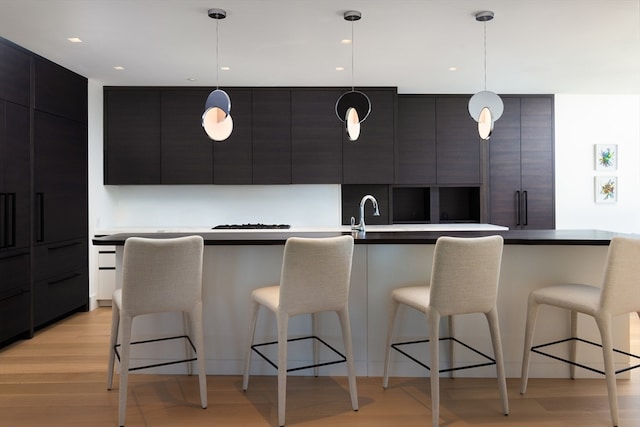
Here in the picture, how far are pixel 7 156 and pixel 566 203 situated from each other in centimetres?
622

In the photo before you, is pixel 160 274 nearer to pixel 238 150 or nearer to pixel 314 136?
pixel 238 150

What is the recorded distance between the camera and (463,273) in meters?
2.74

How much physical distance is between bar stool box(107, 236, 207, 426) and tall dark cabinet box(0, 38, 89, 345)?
193 centimetres

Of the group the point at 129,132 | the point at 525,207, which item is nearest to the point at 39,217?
the point at 129,132

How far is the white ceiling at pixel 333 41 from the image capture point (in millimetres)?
3576

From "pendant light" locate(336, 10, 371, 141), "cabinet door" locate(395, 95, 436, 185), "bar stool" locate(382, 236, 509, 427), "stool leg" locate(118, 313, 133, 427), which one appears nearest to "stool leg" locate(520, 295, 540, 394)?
"bar stool" locate(382, 236, 509, 427)

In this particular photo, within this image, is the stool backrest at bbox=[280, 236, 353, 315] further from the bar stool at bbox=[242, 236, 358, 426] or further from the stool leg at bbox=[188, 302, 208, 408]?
the stool leg at bbox=[188, 302, 208, 408]

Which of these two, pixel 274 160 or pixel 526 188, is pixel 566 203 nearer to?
pixel 526 188

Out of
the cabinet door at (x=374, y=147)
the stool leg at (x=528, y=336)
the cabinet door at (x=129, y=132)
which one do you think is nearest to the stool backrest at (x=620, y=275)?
the stool leg at (x=528, y=336)

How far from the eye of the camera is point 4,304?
13.5ft

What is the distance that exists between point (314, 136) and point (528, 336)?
3592 millimetres

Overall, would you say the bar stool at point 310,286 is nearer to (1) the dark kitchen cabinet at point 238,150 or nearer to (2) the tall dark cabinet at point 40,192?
(2) the tall dark cabinet at point 40,192

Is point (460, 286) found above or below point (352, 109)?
below

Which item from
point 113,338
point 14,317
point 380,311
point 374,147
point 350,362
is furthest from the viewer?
point 374,147
